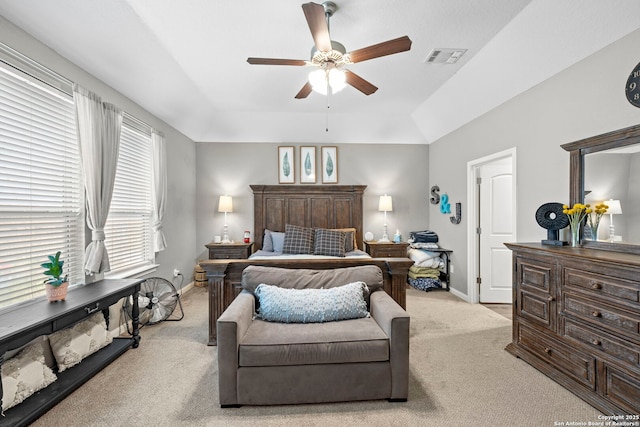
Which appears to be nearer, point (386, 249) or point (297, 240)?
point (297, 240)

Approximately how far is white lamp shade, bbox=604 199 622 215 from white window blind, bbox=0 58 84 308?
4.46 metres

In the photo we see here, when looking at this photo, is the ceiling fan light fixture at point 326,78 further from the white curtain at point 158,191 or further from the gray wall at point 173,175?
the white curtain at point 158,191

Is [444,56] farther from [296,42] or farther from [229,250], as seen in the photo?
[229,250]

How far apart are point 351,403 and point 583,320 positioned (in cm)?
172

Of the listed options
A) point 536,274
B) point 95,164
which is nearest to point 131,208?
point 95,164

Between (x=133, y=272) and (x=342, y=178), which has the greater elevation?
(x=342, y=178)

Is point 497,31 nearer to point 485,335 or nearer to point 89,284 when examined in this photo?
point 485,335

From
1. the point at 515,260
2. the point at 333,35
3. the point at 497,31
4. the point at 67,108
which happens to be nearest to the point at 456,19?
the point at 497,31

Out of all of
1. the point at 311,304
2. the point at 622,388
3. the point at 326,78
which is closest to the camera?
the point at 622,388

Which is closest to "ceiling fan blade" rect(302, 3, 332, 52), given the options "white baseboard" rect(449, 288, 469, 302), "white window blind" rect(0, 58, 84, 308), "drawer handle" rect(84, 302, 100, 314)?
"white window blind" rect(0, 58, 84, 308)

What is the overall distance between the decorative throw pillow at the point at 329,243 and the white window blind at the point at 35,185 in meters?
3.07

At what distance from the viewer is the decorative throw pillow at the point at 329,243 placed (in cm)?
473

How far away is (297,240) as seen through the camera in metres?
4.86

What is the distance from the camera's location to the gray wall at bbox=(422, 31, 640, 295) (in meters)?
2.24
